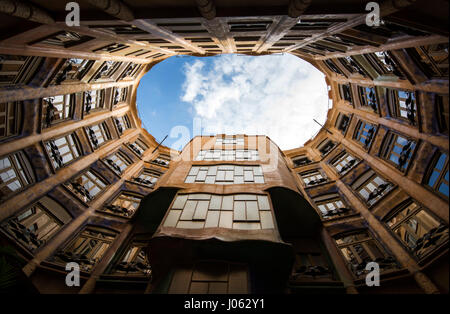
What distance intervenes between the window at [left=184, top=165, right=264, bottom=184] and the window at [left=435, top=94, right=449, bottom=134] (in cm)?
995

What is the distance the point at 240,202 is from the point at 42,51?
12823 millimetres

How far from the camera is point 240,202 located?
12.3m

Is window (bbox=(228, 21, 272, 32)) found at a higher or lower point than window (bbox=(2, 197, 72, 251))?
higher

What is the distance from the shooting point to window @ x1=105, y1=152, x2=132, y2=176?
18266 mm

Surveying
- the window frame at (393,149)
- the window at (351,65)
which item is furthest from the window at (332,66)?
the window frame at (393,149)

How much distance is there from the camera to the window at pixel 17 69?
9.84m

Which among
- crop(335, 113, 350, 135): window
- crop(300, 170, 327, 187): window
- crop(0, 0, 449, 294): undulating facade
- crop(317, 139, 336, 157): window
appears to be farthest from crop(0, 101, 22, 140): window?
crop(317, 139, 336, 157): window

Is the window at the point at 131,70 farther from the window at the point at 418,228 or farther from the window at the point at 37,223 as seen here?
the window at the point at 418,228

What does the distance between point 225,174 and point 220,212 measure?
18.2 feet

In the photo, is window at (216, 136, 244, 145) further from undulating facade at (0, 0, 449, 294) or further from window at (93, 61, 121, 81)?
window at (93, 61, 121, 81)

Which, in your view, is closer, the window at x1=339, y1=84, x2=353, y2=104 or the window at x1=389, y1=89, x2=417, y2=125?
the window at x1=389, y1=89, x2=417, y2=125

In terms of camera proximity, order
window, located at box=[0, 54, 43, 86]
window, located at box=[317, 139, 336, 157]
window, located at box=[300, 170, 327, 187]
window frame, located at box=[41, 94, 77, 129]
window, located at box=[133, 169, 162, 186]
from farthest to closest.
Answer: window, located at box=[317, 139, 336, 157]
window, located at box=[133, 169, 162, 186]
window, located at box=[300, 170, 327, 187]
window frame, located at box=[41, 94, 77, 129]
window, located at box=[0, 54, 43, 86]

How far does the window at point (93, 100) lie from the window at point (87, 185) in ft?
18.6

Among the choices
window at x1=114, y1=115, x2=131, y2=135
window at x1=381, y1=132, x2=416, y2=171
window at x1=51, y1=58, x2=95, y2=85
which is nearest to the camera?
window at x1=381, y1=132, x2=416, y2=171
